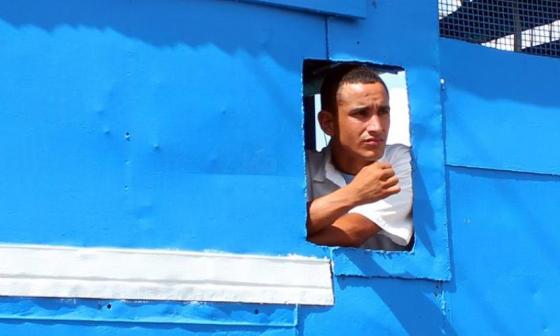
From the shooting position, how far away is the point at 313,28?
5844 mm

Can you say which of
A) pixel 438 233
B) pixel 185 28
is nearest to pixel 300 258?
pixel 438 233

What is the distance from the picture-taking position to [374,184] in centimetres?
570

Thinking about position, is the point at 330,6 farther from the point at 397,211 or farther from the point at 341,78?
the point at 397,211

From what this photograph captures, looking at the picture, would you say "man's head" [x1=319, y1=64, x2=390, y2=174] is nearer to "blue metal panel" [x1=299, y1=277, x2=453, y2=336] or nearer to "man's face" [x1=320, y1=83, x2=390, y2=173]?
"man's face" [x1=320, y1=83, x2=390, y2=173]

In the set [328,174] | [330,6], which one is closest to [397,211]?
[328,174]

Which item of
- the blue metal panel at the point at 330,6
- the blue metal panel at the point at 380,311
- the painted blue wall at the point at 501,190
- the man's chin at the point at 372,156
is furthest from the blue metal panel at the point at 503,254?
the blue metal panel at the point at 330,6

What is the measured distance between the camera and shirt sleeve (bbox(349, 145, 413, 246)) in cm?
589

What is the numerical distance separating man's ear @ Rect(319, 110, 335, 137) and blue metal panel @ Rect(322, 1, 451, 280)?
0.29 m

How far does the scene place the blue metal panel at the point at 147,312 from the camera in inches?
198

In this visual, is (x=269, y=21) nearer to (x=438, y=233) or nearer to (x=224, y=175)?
(x=224, y=175)

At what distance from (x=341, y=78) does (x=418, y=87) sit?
37 cm

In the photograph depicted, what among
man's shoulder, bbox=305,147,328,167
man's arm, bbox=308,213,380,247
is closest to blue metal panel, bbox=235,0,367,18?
man's shoulder, bbox=305,147,328,167

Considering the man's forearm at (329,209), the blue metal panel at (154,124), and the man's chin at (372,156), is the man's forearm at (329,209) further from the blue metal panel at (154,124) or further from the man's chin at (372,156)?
the man's chin at (372,156)

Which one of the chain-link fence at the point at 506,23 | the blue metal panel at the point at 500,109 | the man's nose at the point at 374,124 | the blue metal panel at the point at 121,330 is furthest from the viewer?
the chain-link fence at the point at 506,23
